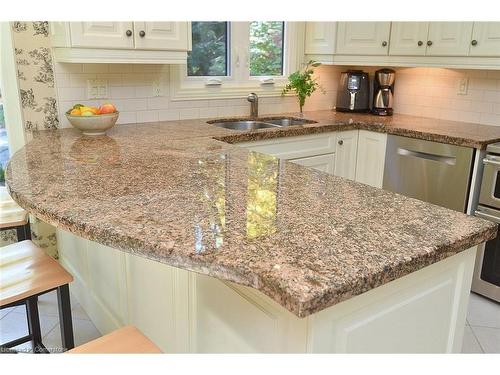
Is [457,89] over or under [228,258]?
over

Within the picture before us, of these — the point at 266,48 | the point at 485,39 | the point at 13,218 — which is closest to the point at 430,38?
the point at 485,39

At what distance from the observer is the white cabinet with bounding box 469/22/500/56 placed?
2.61 metres

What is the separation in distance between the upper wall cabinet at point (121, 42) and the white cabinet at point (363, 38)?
48.7 inches

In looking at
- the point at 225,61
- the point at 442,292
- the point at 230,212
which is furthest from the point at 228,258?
the point at 225,61

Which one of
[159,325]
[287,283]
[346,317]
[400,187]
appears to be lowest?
[159,325]

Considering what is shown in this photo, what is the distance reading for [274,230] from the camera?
3.70ft

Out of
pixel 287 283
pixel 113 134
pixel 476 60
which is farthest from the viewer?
pixel 476 60

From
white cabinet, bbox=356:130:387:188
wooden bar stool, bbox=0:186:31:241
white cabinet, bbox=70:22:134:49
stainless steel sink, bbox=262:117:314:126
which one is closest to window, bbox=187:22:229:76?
stainless steel sink, bbox=262:117:314:126

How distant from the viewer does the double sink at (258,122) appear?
10.4ft

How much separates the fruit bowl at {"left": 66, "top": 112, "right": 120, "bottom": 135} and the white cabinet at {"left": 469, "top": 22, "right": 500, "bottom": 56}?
2.11 meters

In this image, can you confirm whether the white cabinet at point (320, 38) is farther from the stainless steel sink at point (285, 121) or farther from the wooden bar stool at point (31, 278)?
the wooden bar stool at point (31, 278)

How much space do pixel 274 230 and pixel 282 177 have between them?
1.74 ft

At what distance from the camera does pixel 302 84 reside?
3338 mm

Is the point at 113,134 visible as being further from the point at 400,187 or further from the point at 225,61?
the point at 400,187
